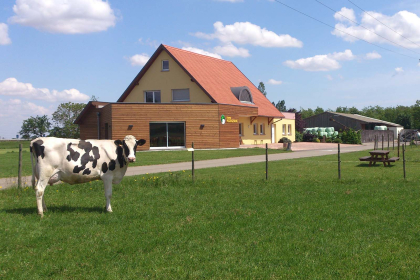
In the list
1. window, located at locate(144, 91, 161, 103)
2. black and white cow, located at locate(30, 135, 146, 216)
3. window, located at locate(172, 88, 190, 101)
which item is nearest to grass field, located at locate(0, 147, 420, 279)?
black and white cow, located at locate(30, 135, 146, 216)

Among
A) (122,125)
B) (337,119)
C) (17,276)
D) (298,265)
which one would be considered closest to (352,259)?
(298,265)

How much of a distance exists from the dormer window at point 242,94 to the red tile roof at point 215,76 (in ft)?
1.61

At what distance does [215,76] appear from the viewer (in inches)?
1742

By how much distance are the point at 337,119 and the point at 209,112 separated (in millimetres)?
43161

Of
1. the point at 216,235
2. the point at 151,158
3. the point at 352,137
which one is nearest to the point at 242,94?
the point at 352,137

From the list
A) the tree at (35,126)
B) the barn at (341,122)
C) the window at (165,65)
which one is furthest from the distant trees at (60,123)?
the barn at (341,122)

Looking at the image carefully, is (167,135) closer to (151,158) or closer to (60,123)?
(151,158)

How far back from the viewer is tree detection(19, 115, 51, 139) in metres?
61.6

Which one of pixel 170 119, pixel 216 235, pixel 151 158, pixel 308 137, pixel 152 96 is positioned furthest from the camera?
pixel 308 137

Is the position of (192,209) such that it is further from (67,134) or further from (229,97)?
(67,134)

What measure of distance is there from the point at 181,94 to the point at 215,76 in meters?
5.59

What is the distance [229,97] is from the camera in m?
41.1

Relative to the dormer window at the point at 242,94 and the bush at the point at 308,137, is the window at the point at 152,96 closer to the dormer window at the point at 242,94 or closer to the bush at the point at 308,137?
the dormer window at the point at 242,94

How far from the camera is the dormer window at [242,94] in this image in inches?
1686
